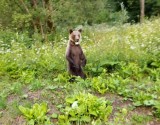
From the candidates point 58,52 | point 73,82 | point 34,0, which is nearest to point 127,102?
point 73,82

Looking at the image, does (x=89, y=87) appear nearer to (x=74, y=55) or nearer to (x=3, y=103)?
(x=74, y=55)

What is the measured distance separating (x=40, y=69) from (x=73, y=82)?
1163mm

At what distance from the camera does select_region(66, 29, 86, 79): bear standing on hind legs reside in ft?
19.0

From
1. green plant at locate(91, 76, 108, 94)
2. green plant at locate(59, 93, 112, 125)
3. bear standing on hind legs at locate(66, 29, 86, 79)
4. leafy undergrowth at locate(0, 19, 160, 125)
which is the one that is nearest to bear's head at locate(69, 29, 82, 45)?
bear standing on hind legs at locate(66, 29, 86, 79)

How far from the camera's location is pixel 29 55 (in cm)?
717

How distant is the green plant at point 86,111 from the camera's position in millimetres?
4250

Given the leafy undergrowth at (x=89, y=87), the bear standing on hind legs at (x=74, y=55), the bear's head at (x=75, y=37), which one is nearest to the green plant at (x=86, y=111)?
the leafy undergrowth at (x=89, y=87)

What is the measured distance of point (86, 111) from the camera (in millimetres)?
4324

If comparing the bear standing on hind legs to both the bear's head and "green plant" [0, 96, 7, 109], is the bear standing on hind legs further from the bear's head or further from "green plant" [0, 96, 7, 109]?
"green plant" [0, 96, 7, 109]

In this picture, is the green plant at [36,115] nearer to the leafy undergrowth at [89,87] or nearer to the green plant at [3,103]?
the leafy undergrowth at [89,87]

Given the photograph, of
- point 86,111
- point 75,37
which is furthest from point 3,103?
point 75,37

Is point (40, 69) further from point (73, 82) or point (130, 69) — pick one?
point (130, 69)

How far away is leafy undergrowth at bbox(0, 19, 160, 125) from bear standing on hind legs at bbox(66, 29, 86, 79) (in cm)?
23

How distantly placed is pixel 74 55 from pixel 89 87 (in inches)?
33.5
